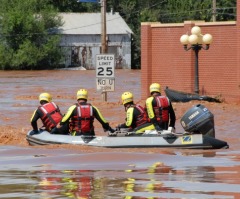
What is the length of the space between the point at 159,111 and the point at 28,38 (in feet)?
217

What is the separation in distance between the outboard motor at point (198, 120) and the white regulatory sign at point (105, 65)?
48.7ft

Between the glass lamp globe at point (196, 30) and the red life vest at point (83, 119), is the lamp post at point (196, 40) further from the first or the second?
the red life vest at point (83, 119)

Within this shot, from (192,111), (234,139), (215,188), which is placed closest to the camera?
(215,188)

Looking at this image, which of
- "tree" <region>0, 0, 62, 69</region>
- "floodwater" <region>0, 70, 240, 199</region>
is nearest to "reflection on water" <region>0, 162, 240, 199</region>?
"floodwater" <region>0, 70, 240, 199</region>

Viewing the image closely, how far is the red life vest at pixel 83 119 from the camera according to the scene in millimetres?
20531

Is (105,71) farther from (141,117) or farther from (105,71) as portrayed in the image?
(141,117)

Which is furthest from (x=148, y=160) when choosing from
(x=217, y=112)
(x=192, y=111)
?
(x=217, y=112)

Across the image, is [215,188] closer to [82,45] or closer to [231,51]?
[231,51]

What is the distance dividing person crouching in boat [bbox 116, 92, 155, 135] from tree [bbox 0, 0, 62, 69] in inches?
2518

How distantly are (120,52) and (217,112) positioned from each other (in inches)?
2186

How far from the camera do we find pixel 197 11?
86.7 metres

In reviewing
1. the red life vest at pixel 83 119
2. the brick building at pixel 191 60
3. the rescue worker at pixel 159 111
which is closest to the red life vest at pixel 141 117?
the rescue worker at pixel 159 111

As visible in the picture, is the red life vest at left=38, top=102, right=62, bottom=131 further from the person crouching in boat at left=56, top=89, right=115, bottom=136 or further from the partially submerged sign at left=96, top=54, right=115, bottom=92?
the partially submerged sign at left=96, top=54, right=115, bottom=92

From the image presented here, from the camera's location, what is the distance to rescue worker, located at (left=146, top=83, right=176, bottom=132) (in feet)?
69.8
